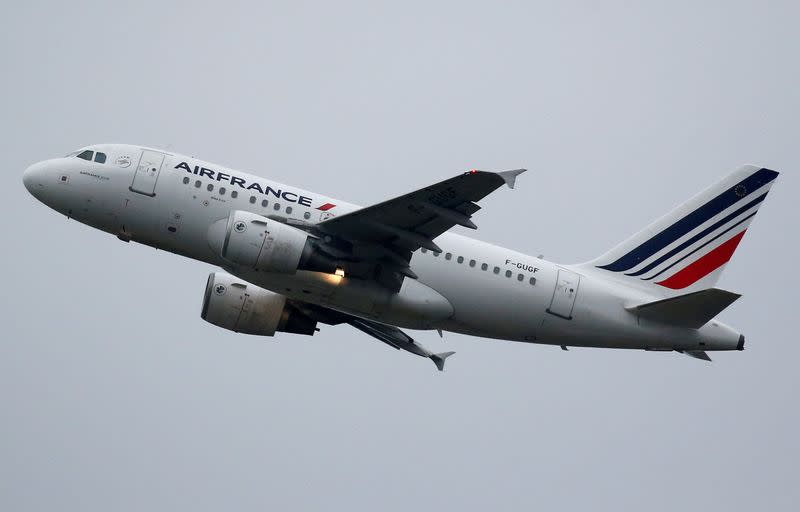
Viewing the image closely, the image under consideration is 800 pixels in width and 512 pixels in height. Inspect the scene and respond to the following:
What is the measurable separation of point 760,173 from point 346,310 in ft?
51.8

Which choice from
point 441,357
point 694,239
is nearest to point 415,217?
point 441,357

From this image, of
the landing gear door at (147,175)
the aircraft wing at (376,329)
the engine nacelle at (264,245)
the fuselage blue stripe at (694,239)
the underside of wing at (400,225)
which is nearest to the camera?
the underside of wing at (400,225)

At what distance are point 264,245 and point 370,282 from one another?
156 inches

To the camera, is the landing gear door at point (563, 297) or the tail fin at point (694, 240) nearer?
the landing gear door at point (563, 297)

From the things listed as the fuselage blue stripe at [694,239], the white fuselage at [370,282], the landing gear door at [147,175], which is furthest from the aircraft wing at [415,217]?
the fuselage blue stripe at [694,239]

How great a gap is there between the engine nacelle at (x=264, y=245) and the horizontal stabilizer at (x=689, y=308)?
11432mm

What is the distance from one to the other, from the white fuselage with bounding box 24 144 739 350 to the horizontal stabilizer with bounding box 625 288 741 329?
0.32 meters

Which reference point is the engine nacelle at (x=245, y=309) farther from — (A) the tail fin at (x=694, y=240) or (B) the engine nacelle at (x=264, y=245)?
(A) the tail fin at (x=694, y=240)

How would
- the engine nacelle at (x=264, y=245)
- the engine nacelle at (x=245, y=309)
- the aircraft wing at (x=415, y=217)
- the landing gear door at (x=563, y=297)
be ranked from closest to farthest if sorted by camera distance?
the aircraft wing at (x=415, y=217)
the engine nacelle at (x=264, y=245)
the landing gear door at (x=563, y=297)
the engine nacelle at (x=245, y=309)

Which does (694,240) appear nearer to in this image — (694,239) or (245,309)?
(694,239)

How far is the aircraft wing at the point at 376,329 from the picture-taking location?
40.2m

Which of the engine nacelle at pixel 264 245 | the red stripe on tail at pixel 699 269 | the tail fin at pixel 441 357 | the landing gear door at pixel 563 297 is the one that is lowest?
the tail fin at pixel 441 357

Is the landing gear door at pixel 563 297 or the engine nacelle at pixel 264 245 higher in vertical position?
the landing gear door at pixel 563 297

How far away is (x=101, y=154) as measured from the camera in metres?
36.7
